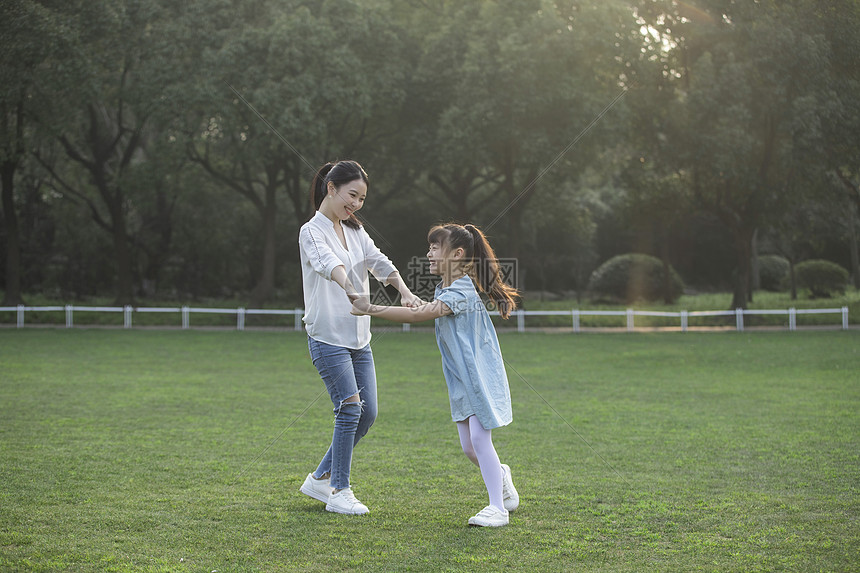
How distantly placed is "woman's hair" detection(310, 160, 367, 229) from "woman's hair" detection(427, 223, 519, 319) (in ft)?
1.88

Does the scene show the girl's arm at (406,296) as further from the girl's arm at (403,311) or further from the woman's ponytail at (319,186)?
Answer: the woman's ponytail at (319,186)

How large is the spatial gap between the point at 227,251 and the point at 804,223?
2082 centimetres

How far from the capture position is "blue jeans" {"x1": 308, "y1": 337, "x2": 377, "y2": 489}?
186 inches

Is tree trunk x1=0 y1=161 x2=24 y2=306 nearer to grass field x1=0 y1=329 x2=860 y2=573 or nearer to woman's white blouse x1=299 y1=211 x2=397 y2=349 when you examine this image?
grass field x1=0 y1=329 x2=860 y2=573

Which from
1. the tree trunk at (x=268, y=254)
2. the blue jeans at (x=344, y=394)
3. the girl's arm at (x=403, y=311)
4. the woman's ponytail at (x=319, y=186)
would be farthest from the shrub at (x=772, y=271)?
the girl's arm at (x=403, y=311)

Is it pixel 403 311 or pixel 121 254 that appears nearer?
pixel 403 311

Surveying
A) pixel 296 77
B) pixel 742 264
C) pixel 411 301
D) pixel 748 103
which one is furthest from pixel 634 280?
pixel 411 301

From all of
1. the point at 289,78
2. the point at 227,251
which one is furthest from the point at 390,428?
the point at 227,251

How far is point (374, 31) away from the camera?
2338 centimetres

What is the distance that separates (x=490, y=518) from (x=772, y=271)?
35877 mm

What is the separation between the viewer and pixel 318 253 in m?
4.56

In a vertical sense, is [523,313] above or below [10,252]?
below

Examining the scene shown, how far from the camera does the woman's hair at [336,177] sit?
15.6 feet

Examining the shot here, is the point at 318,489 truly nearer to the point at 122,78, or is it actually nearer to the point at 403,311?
the point at 403,311
